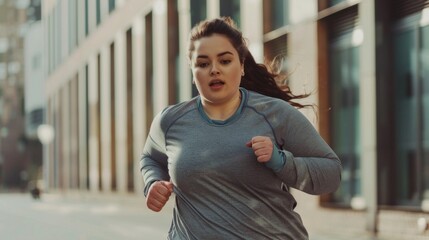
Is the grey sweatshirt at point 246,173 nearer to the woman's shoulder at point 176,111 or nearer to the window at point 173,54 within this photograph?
the woman's shoulder at point 176,111

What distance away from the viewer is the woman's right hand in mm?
3346

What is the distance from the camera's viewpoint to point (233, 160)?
3.27 metres

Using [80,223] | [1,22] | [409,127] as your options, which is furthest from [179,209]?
[1,22]

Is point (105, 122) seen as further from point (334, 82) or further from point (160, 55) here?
point (334, 82)

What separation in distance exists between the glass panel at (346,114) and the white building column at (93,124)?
80.3 ft

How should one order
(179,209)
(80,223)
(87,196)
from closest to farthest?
(179,209) < (80,223) < (87,196)

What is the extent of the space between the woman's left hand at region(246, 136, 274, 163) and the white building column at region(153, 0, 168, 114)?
80.2ft

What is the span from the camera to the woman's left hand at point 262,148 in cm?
314

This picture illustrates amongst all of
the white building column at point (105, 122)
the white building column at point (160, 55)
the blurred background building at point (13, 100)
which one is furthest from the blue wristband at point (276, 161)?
the blurred background building at point (13, 100)

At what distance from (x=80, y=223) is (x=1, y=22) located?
7524cm

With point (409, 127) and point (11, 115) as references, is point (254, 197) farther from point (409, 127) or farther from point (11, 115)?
point (11, 115)

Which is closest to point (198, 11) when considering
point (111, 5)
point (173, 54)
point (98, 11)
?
point (173, 54)

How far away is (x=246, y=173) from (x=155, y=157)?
572mm

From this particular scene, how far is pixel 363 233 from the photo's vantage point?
48.3ft
